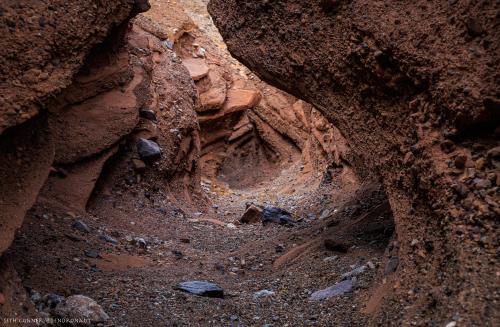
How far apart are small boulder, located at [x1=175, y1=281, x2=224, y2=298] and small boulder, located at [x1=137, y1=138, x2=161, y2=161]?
3.30m

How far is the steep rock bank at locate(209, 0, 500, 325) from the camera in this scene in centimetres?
295

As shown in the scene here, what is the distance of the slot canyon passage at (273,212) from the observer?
314 cm

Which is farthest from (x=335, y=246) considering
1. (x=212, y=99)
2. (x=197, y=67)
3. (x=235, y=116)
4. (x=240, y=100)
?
(x=235, y=116)

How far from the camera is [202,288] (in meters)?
4.39

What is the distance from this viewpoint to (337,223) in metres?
5.98

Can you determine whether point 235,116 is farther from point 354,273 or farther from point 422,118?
point 422,118

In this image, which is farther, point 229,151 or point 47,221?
point 229,151

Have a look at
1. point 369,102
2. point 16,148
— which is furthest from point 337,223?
point 16,148

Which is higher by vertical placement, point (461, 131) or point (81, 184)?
point (461, 131)

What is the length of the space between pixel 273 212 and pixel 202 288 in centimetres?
353

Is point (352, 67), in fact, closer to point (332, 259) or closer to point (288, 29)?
point (288, 29)

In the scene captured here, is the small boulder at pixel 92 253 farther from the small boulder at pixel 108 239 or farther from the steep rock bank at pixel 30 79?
the steep rock bank at pixel 30 79

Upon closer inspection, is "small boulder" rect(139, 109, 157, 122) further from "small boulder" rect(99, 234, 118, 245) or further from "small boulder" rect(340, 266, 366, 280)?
"small boulder" rect(340, 266, 366, 280)

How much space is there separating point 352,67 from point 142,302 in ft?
7.17
